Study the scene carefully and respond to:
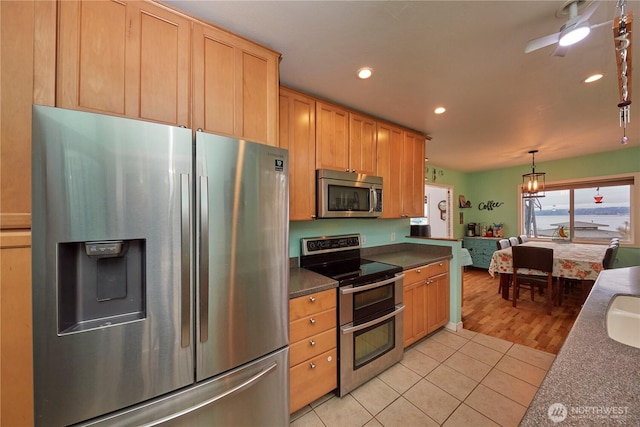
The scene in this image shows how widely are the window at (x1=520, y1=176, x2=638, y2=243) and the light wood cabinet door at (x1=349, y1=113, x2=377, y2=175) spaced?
4.83 m

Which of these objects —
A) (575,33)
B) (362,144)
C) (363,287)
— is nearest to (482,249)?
(362,144)

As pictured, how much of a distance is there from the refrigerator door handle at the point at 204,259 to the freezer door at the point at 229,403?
0.87 feet

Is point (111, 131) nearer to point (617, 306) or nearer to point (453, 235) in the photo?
point (617, 306)

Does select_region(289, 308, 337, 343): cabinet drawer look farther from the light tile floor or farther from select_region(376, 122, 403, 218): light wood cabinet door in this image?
select_region(376, 122, 403, 218): light wood cabinet door

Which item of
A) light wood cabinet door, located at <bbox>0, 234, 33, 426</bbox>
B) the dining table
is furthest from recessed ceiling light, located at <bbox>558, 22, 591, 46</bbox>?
the dining table

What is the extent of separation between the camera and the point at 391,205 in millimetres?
2631

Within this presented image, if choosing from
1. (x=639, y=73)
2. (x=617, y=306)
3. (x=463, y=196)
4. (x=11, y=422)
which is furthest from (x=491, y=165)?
(x=11, y=422)

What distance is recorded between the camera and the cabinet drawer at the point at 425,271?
2.22 m

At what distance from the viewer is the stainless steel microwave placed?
201 centimetres

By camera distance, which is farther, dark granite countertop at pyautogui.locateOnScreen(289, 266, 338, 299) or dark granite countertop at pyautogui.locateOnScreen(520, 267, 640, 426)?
dark granite countertop at pyautogui.locateOnScreen(289, 266, 338, 299)

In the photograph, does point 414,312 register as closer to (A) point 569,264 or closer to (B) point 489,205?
(A) point 569,264

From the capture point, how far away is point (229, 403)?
1.14 meters

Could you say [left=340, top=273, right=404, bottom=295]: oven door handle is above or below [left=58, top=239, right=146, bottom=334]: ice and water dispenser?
below

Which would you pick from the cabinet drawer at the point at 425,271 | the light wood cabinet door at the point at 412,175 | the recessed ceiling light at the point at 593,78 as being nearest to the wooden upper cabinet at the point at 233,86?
the cabinet drawer at the point at 425,271
